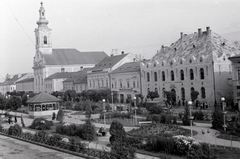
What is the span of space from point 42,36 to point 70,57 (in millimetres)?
9957

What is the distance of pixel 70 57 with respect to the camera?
100 m

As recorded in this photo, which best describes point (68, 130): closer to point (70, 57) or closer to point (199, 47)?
point (199, 47)

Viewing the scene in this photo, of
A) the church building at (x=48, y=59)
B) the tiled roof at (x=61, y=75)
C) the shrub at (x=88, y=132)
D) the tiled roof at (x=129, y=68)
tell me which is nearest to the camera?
the shrub at (x=88, y=132)

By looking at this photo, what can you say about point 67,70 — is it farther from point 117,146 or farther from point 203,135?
point 117,146

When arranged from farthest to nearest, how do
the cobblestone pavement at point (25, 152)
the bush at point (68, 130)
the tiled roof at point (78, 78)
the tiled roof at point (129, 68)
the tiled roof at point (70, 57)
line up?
the tiled roof at point (70, 57)
the tiled roof at point (78, 78)
the tiled roof at point (129, 68)
the bush at point (68, 130)
the cobblestone pavement at point (25, 152)

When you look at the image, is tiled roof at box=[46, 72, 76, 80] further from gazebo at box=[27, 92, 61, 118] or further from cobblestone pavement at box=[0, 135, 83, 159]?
cobblestone pavement at box=[0, 135, 83, 159]

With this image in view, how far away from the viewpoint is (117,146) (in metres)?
16.1

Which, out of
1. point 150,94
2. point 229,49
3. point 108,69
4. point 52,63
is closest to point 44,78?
point 52,63

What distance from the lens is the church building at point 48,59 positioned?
311 feet

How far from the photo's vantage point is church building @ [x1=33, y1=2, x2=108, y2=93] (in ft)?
311

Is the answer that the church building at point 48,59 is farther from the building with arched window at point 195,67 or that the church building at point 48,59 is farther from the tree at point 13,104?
the building with arched window at point 195,67

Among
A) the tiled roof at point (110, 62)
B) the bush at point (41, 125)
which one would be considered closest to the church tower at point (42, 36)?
the tiled roof at point (110, 62)

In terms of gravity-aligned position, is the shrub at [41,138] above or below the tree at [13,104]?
below

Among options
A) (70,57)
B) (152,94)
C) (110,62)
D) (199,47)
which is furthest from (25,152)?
(70,57)
